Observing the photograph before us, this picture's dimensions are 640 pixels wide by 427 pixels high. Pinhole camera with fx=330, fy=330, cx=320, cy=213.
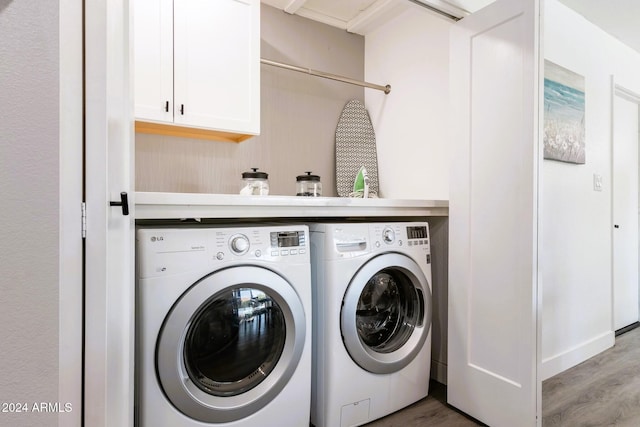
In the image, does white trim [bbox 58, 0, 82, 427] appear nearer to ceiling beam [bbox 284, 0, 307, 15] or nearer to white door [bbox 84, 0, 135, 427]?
white door [bbox 84, 0, 135, 427]

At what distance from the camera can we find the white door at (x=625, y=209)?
8.76 ft

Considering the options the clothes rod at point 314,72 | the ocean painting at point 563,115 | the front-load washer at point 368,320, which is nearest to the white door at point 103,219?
the front-load washer at point 368,320

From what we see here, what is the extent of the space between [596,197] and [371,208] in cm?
191

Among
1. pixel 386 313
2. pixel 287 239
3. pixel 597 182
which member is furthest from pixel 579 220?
pixel 287 239

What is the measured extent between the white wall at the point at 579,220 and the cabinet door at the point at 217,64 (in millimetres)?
1815

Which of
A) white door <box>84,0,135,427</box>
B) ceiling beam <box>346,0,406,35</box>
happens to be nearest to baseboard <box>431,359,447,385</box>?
white door <box>84,0,135,427</box>

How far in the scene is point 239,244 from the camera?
127 cm

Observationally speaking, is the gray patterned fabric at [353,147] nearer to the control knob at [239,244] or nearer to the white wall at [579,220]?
the white wall at [579,220]

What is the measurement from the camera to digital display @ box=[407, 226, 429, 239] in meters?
1.74

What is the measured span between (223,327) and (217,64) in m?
1.38

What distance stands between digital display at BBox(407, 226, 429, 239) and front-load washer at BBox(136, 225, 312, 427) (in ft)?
1.96

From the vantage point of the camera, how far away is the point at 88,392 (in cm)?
64

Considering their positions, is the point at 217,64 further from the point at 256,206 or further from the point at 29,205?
the point at 29,205

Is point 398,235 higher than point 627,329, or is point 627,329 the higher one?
point 398,235
